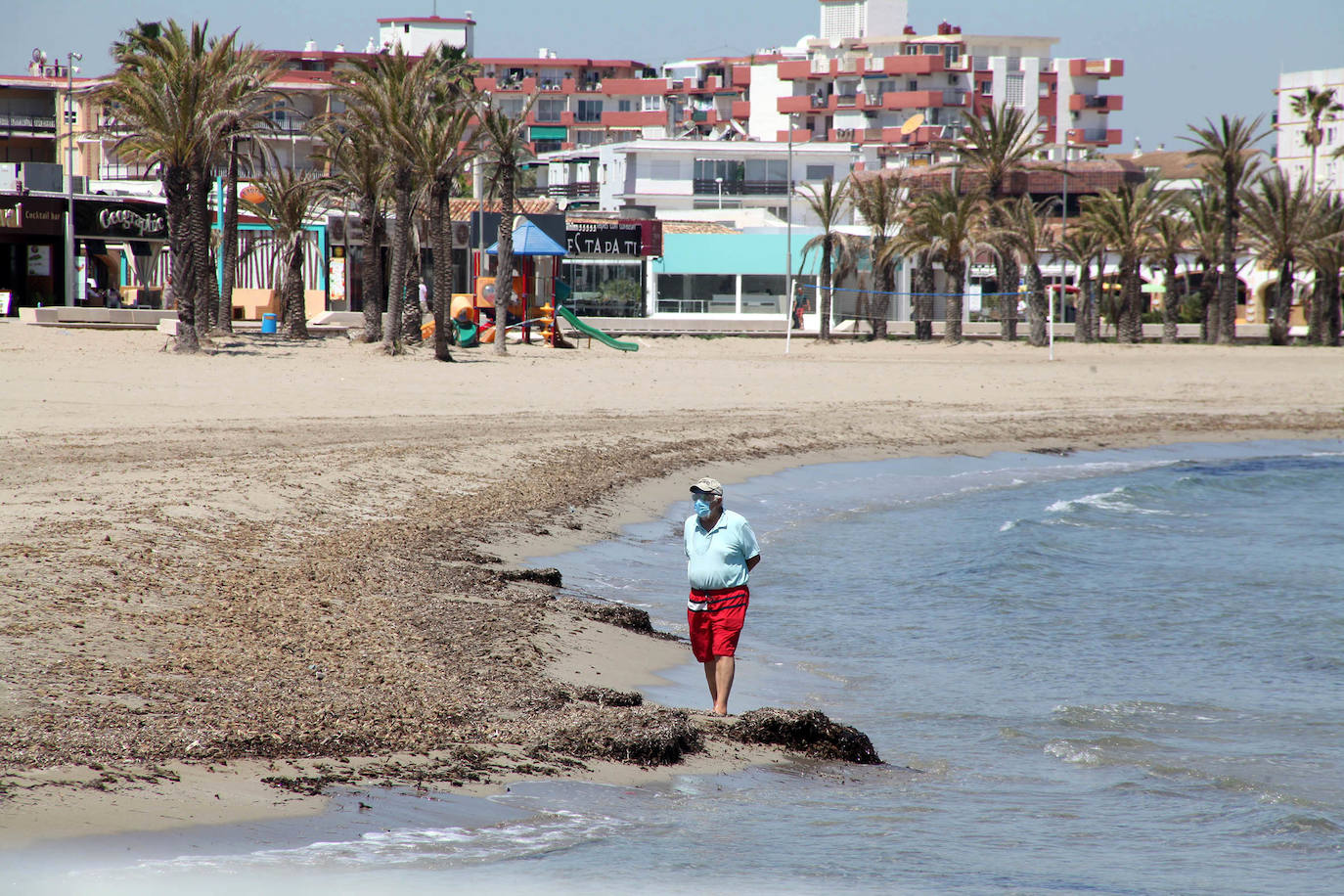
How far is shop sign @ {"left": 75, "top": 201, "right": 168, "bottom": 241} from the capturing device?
129 feet

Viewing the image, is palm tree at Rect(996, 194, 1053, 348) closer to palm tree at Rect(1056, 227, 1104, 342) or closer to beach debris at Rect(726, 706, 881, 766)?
palm tree at Rect(1056, 227, 1104, 342)

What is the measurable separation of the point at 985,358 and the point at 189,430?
25.3 meters

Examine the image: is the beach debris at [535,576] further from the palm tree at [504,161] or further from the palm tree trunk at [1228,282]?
the palm tree trunk at [1228,282]

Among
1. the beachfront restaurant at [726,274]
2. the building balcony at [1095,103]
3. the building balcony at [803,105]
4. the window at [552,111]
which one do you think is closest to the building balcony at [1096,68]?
the building balcony at [1095,103]

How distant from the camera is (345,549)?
432 inches

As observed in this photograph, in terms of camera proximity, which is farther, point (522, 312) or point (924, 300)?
point (924, 300)

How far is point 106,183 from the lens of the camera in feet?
188

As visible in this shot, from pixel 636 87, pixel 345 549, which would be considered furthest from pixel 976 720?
pixel 636 87

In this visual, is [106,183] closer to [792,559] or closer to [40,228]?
[40,228]

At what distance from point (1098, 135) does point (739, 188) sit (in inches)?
2402

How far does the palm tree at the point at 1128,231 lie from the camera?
145 feet

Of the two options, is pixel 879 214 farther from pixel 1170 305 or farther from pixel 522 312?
pixel 522 312

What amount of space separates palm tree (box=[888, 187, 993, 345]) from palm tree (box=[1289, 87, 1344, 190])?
3555 cm

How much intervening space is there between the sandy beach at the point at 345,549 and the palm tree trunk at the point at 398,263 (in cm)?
246
